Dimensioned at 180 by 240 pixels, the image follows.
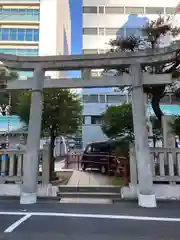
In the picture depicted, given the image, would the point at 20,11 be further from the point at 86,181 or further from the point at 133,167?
the point at 133,167

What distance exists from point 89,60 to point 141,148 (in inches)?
122

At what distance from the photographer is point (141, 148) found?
6754 millimetres

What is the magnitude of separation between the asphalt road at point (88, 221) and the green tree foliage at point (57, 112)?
3.16 meters

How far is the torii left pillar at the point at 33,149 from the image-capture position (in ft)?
22.4

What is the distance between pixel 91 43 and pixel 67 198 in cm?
2124

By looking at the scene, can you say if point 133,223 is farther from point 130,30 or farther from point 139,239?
point 130,30

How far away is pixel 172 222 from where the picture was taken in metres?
5.22

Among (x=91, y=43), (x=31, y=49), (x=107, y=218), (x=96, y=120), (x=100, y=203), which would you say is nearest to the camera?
(x=107, y=218)

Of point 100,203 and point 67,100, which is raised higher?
point 67,100

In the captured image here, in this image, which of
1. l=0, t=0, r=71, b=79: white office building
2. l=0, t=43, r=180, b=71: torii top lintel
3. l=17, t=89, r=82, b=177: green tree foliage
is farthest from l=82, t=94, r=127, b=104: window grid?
l=0, t=0, r=71, b=79: white office building

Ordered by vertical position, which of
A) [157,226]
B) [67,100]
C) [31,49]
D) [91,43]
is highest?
[31,49]

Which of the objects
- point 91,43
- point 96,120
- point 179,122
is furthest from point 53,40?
point 179,122

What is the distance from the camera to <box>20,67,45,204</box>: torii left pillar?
6824 mm

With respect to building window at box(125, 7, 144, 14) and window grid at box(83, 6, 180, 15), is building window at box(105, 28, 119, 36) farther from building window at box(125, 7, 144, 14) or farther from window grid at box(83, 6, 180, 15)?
building window at box(125, 7, 144, 14)
